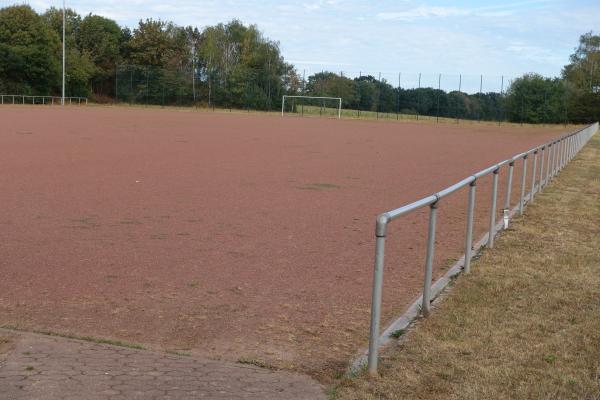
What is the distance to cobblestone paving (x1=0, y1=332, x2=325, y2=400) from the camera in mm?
3951

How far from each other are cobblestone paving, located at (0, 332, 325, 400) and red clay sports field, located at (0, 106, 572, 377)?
0.28 meters

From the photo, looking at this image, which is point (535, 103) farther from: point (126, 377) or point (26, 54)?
point (126, 377)

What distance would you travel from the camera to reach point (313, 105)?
235 feet

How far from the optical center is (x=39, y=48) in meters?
70.0

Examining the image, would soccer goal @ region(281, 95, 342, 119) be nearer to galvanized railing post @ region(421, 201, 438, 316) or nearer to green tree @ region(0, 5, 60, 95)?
green tree @ region(0, 5, 60, 95)

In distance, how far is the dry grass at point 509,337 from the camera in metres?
4.20

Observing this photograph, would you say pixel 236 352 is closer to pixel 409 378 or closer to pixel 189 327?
pixel 189 327

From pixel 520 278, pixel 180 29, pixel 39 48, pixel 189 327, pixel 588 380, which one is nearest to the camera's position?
pixel 588 380

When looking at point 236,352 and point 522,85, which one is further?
point 522,85

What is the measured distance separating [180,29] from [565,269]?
86.7 meters

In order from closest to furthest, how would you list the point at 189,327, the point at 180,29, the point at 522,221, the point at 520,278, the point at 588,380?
the point at 588,380
the point at 189,327
the point at 520,278
the point at 522,221
the point at 180,29

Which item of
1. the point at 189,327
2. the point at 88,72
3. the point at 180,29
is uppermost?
the point at 180,29

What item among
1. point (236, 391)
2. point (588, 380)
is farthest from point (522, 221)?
point (236, 391)

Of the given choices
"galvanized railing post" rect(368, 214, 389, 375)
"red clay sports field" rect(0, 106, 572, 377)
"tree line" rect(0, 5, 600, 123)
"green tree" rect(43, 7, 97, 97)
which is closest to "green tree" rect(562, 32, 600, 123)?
"tree line" rect(0, 5, 600, 123)
